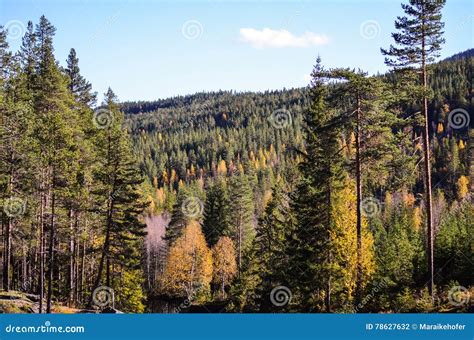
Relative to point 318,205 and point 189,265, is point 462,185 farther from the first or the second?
point 318,205

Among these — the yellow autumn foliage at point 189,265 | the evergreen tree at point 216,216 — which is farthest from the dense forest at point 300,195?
the evergreen tree at point 216,216

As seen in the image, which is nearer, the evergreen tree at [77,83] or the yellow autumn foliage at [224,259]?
the evergreen tree at [77,83]

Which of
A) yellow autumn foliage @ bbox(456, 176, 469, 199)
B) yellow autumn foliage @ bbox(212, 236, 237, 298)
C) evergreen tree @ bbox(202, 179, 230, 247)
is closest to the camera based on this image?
yellow autumn foliage @ bbox(212, 236, 237, 298)

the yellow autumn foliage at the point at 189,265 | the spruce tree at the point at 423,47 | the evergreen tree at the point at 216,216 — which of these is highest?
the spruce tree at the point at 423,47

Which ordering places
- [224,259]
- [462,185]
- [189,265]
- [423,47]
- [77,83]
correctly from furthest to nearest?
1. [462,185]
2. [224,259]
3. [189,265]
4. [77,83]
5. [423,47]

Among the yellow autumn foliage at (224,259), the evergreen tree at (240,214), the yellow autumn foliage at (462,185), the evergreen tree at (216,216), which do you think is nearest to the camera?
the yellow autumn foliage at (224,259)

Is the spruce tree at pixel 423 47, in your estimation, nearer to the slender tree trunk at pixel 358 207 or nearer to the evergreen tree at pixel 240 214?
the slender tree trunk at pixel 358 207

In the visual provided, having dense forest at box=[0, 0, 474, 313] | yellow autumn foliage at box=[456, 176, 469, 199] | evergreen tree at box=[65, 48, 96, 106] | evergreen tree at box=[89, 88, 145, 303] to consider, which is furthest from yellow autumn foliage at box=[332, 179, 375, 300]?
yellow autumn foliage at box=[456, 176, 469, 199]

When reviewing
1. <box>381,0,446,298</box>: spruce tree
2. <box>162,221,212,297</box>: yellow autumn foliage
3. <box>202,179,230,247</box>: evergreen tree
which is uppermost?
<box>381,0,446,298</box>: spruce tree

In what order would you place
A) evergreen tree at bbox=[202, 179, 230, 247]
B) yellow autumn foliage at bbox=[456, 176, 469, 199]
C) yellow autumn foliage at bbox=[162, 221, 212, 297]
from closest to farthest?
yellow autumn foliage at bbox=[162, 221, 212, 297] → evergreen tree at bbox=[202, 179, 230, 247] → yellow autumn foliage at bbox=[456, 176, 469, 199]

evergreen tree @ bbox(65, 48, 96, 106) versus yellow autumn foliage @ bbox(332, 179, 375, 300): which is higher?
evergreen tree @ bbox(65, 48, 96, 106)

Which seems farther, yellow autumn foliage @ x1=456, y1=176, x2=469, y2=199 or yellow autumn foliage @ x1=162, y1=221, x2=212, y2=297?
yellow autumn foliage @ x1=456, y1=176, x2=469, y2=199

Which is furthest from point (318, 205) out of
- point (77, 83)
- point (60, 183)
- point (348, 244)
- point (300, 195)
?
point (77, 83)

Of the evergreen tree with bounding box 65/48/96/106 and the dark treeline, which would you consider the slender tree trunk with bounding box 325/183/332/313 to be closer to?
the dark treeline
